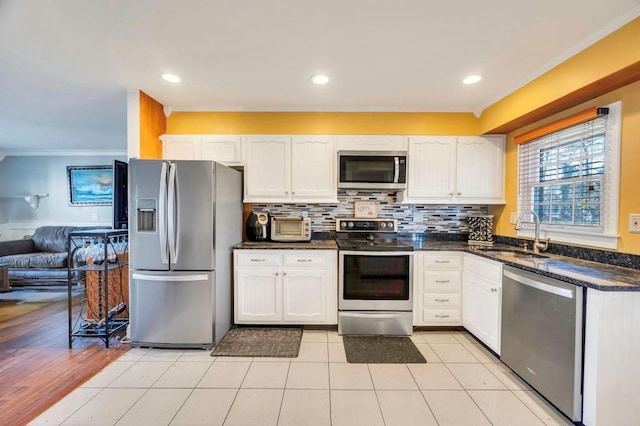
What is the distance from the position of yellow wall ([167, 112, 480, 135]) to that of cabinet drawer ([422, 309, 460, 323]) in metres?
1.88

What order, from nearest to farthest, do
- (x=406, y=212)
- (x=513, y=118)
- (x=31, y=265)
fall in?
(x=513, y=118) < (x=406, y=212) < (x=31, y=265)

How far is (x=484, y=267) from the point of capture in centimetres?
237

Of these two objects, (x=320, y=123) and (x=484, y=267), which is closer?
(x=484, y=267)

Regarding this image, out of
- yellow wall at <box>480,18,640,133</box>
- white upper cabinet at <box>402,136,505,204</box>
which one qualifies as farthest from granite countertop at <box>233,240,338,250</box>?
yellow wall at <box>480,18,640,133</box>

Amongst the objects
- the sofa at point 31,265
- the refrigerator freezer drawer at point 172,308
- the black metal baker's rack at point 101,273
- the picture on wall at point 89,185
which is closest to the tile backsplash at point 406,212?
the refrigerator freezer drawer at point 172,308

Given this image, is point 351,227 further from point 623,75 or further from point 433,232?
point 623,75

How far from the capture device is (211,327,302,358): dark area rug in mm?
2354

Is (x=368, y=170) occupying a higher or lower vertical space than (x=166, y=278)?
higher

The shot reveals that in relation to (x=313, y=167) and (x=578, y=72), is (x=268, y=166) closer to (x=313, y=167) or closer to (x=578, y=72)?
(x=313, y=167)

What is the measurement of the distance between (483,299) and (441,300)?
0.43m

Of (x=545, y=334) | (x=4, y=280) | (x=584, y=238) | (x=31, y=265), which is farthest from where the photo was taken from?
(x=31, y=265)

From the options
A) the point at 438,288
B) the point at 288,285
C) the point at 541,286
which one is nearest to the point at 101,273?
the point at 288,285

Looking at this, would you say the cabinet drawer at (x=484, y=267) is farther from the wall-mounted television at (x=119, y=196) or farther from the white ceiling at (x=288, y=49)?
the wall-mounted television at (x=119, y=196)

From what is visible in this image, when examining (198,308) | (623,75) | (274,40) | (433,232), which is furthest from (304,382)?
(623,75)
